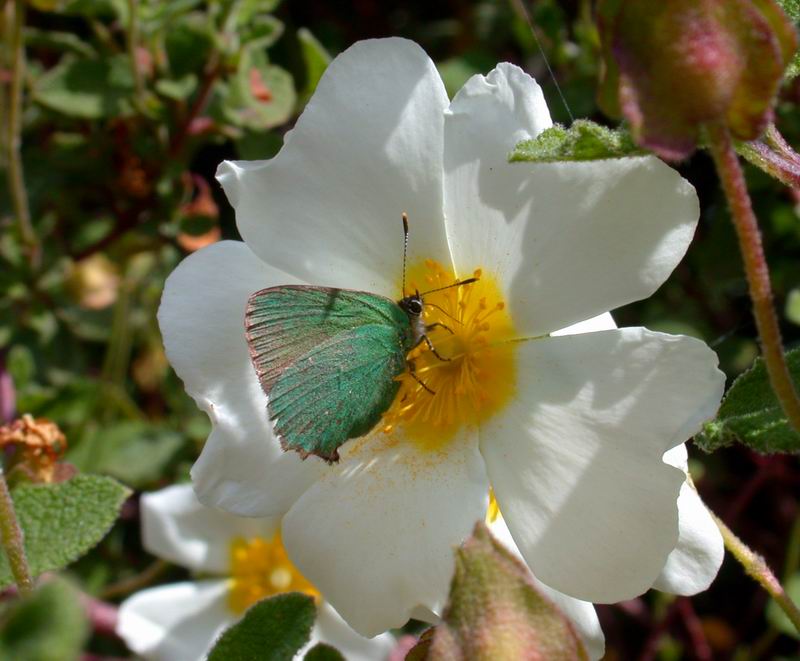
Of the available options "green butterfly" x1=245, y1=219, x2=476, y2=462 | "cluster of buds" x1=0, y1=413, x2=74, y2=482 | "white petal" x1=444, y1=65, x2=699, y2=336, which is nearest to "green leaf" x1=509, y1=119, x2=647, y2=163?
"white petal" x1=444, y1=65, x2=699, y2=336

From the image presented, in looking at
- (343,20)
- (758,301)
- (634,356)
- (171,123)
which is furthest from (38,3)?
(758,301)

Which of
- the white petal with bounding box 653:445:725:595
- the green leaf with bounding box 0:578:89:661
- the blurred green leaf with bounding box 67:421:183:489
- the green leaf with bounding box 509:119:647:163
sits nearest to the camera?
the green leaf with bounding box 0:578:89:661

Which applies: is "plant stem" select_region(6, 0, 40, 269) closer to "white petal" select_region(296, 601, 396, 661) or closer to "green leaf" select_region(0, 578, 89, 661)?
"white petal" select_region(296, 601, 396, 661)

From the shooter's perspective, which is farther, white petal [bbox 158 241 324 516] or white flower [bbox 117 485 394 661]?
white flower [bbox 117 485 394 661]

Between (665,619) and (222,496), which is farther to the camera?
(665,619)

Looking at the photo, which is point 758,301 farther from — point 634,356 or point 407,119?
point 407,119
